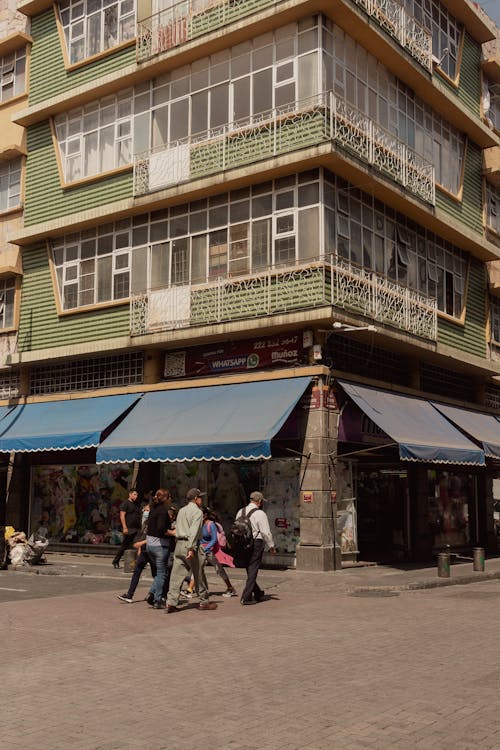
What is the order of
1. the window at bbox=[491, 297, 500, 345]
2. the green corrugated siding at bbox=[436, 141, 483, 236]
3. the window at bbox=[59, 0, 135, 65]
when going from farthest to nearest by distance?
1. the window at bbox=[491, 297, 500, 345]
2. the green corrugated siding at bbox=[436, 141, 483, 236]
3. the window at bbox=[59, 0, 135, 65]

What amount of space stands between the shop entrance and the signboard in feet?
11.3

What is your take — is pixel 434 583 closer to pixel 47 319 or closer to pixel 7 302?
pixel 47 319

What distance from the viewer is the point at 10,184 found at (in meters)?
27.6

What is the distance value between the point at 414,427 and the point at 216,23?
1122 centimetres

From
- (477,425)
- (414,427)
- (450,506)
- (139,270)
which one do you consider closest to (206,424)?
(414,427)

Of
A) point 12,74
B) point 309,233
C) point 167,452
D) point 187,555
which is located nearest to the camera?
point 187,555

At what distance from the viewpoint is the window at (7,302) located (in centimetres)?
2683

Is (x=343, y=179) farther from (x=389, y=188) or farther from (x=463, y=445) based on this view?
(x=463, y=445)

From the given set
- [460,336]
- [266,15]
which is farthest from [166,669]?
[460,336]

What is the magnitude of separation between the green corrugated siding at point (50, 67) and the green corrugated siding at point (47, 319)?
4.92m

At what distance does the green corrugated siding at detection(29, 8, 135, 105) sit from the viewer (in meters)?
25.2

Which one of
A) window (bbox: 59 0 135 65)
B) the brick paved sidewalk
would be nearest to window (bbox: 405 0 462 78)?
window (bbox: 59 0 135 65)

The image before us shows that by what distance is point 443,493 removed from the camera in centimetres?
2544

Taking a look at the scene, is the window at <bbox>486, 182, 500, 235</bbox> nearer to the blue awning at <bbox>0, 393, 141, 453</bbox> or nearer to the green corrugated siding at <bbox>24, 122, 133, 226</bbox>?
the green corrugated siding at <bbox>24, 122, 133, 226</bbox>
